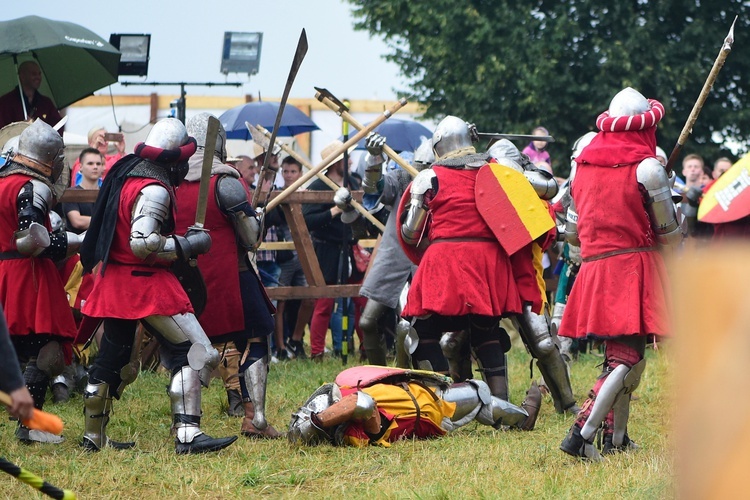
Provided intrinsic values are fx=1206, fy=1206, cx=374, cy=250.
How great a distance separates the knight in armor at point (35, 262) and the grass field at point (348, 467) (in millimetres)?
414

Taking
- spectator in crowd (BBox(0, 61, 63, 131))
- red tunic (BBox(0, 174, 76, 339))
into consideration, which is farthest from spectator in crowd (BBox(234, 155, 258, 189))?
red tunic (BBox(0, 174, 76, 339))

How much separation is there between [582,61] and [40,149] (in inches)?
564

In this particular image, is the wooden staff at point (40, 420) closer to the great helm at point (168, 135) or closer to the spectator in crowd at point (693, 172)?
Answer: the great helm at point (168, 135)

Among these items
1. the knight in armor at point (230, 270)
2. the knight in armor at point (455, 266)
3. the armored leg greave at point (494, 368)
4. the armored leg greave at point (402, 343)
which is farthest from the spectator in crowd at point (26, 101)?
the armored leg greave at point (494, 368)

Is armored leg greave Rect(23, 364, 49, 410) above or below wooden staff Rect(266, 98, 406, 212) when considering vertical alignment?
below

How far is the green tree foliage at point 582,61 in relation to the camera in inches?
734

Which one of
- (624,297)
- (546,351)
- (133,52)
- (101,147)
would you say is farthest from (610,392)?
(133,52)

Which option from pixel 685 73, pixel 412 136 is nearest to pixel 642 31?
pixel 685 73

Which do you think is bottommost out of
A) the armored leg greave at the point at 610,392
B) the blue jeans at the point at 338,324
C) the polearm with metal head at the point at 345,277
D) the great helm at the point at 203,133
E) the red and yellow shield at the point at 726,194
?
the blue jeans at the point at 338,324

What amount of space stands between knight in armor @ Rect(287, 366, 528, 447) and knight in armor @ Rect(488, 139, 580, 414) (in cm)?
56

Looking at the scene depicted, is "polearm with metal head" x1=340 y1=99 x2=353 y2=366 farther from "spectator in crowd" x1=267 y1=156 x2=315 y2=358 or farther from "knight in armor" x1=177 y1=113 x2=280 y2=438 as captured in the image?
"knight in armor" x1=177 y1=113 x2=280 y2=438

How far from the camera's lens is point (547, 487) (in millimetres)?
4953

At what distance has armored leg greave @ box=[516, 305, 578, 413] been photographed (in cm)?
698

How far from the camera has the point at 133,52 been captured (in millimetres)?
11445
